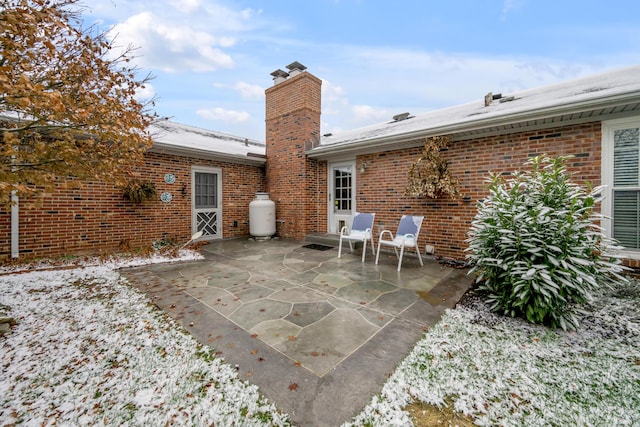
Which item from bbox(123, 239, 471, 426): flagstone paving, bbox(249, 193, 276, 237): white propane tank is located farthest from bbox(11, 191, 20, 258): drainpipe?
bbox(249, 193, 276, 237): white propane tank

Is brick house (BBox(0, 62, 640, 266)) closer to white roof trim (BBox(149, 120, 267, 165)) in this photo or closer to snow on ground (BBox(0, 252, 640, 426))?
white roof trim (BBox(149, 120, 267, 165))

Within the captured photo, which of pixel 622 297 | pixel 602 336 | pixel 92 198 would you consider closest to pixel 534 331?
pixel 602 336

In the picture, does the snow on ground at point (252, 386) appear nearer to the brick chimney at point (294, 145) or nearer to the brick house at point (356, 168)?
the brick house at point (356, 168)

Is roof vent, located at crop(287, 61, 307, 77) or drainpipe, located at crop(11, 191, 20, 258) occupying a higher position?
roof vent, located at crop(287, 61, 307, 77)

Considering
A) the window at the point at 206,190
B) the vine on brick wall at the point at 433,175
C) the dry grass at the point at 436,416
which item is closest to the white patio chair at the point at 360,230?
the vine on brick wall at the point at 433,175

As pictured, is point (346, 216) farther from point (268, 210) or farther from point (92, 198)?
point (92, 198)

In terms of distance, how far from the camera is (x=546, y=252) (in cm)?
256

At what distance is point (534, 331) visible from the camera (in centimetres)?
244

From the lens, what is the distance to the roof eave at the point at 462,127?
11.3 ft

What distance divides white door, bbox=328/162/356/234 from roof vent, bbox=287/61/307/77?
9.95 feet

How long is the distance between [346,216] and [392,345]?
503 centimetres

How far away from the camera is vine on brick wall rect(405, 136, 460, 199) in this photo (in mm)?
4809

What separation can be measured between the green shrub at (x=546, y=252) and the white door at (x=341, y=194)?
415cm

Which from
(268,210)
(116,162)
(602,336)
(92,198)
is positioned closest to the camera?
(602,336)
